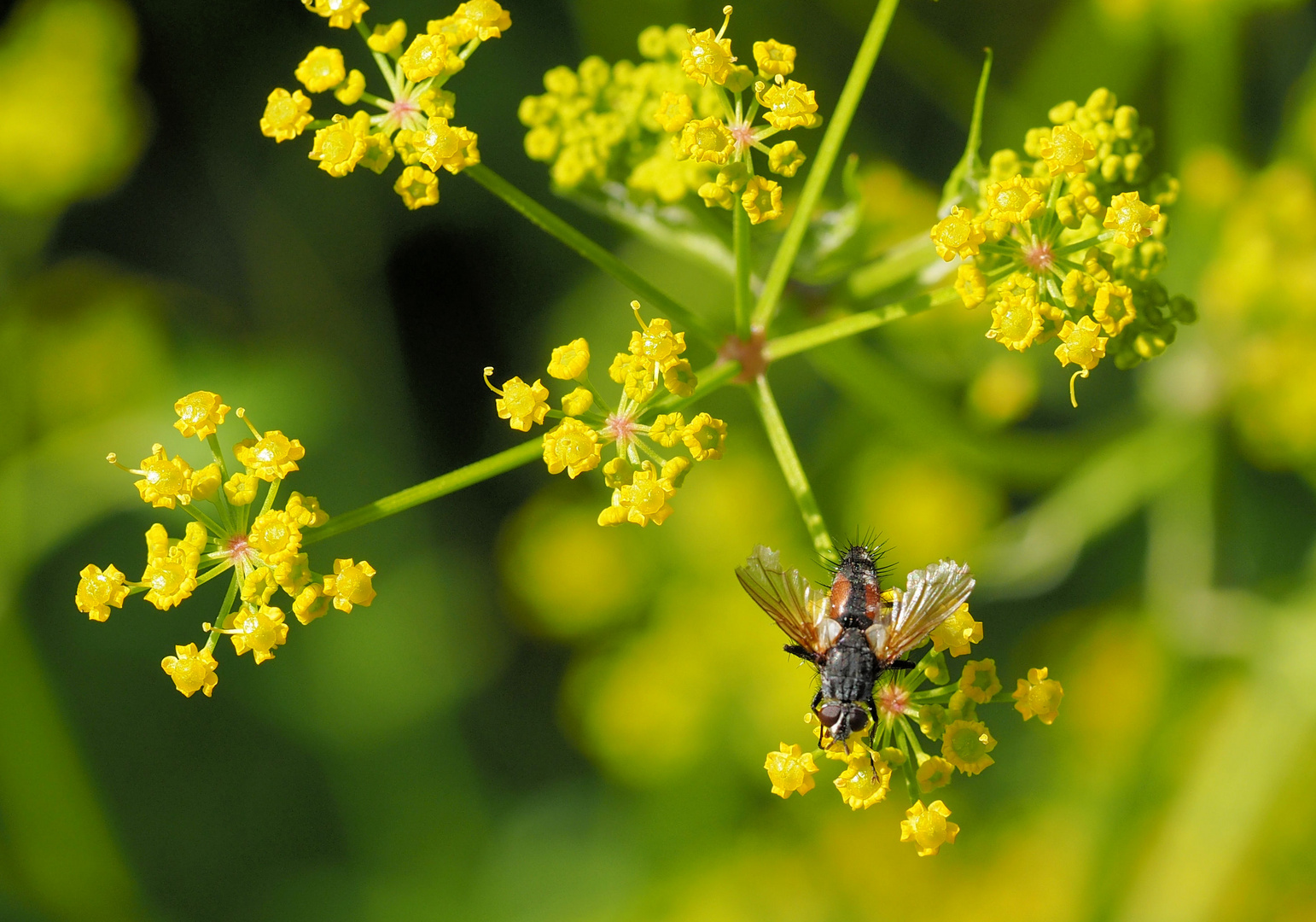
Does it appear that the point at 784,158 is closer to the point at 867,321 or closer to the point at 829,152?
the point at 829,152

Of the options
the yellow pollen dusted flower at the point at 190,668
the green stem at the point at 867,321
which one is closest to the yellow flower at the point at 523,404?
the green stem at the point at 867,321

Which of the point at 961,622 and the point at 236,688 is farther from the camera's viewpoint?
the point at 236,688

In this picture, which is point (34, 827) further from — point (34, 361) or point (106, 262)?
point (106, 262)

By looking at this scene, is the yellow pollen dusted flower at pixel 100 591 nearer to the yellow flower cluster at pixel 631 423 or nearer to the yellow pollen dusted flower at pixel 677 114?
the yellow flower cluster at pixel 631 423

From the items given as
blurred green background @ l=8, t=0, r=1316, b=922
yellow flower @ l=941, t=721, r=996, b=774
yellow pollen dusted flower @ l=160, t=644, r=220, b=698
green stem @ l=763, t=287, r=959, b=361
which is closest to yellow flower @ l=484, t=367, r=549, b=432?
green stem @ l=763, t=287, r=959, b=361

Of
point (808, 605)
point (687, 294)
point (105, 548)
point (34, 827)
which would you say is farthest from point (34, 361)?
point (808, 605)

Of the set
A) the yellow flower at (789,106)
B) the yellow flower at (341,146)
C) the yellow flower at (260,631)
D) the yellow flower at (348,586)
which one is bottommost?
the yellow flower at (260,631)
